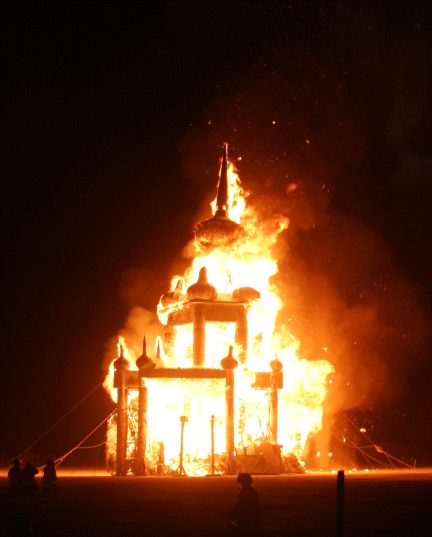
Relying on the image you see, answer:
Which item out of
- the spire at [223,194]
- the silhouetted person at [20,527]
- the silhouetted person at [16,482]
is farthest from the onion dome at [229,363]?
the silhouetted person at [20,527]

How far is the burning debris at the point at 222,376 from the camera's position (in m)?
48.8

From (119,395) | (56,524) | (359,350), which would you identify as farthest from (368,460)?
(56,524)

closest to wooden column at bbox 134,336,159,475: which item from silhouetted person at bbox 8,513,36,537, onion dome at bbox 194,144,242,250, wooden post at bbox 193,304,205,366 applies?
wooden post at bbox 193,304,205,366

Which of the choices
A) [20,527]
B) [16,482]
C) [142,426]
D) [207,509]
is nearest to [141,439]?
[142,426]

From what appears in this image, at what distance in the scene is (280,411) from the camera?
56094 mm

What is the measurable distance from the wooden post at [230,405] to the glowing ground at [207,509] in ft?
32.0

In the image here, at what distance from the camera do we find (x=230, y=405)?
159ft

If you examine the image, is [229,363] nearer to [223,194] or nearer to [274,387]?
[274,387]

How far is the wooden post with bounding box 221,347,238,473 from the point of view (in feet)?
157

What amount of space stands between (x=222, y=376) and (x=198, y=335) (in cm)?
411

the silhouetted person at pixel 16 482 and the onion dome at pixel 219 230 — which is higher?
the onion dome at pixel 219 230

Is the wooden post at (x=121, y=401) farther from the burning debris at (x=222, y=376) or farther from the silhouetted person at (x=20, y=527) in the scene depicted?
the silhouetted person at (x=20, y=527)

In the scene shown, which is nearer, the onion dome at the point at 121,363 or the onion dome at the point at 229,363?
the onion dome at the point at 229,363

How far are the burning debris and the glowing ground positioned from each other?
10673 mm
